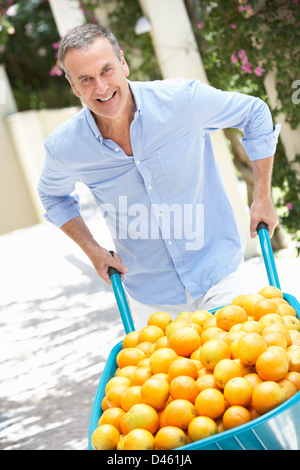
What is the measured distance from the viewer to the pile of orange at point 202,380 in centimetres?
150

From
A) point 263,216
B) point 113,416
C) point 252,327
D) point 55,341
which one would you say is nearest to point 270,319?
point 252,327

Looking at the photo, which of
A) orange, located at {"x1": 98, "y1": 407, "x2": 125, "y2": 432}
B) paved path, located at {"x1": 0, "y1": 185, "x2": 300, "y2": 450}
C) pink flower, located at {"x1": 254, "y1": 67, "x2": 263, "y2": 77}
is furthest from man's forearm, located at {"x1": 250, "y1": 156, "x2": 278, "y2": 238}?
pink flower, located at {"x1": 254, "y1": 67, "x2": 263, "y2": 77}

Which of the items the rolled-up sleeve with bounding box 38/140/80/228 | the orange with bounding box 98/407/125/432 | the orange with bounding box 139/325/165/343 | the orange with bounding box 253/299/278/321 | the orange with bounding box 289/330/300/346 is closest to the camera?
the orange with bounding box 98/407/125/432

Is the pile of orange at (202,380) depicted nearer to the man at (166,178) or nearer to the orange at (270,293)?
the orange at (270,293)

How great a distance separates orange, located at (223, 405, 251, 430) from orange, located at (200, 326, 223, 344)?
319 mm

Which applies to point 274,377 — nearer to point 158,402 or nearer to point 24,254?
point 158,402

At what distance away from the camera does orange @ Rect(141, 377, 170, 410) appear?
1.62 metres

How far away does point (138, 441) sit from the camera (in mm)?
1485

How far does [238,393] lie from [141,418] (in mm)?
236

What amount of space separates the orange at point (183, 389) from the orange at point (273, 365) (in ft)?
0.57

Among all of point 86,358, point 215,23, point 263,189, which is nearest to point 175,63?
point 215,23

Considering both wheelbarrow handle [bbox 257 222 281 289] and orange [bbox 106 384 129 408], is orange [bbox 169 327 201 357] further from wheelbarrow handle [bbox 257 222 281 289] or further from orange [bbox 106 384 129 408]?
wheelbarrow handle [bbox 257 222 281 289]

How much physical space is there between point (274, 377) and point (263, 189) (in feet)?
3.38

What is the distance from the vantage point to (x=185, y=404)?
5.12 ft
